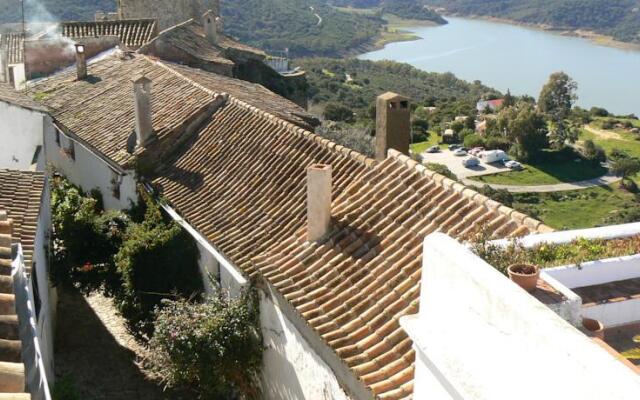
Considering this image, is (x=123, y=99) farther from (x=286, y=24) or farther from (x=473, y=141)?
(x=286, y=24)

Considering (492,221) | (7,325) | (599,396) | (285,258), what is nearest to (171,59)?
(285,258)

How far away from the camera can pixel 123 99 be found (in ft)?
60.5

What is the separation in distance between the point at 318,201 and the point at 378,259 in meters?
1.38

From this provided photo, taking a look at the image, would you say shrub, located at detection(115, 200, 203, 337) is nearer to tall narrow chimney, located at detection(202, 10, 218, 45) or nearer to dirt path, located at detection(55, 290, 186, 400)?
dirt path, located at detection(55, 290, 186, 400)

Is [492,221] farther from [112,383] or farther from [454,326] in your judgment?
[112,383]

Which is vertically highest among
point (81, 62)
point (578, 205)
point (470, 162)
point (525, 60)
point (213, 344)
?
point (81, 62)

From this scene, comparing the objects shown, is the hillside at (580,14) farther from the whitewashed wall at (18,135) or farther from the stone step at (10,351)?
the stone step at (10,351)

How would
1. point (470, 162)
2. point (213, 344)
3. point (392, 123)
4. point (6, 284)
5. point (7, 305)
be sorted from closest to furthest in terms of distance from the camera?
point (7, 305), point (6, 284), point (213, 344), point (392, 123), point (470, 162)

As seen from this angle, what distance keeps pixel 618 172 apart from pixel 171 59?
39096 millimetres

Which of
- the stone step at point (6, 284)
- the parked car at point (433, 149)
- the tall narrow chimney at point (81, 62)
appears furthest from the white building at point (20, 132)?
the parked car at point (433, 149)

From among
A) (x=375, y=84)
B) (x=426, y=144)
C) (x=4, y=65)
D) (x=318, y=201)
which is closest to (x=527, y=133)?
(x=426, y=144)

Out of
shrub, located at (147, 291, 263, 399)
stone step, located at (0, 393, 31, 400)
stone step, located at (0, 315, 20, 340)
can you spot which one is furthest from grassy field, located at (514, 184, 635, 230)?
stone step, located at (0, 393, 31, 400)

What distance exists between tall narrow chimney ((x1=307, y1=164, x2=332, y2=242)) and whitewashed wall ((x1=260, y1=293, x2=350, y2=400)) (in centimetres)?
120

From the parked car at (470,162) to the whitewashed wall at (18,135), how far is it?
35.7m
